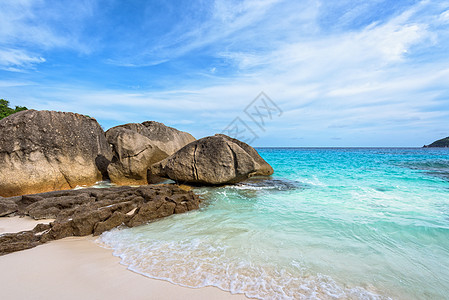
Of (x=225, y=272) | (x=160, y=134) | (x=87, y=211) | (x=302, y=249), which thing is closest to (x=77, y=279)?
(x=225, y=272)

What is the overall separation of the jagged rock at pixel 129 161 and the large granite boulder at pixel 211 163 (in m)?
1.90

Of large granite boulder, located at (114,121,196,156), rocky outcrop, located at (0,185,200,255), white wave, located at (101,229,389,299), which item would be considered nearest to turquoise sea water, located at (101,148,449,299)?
white wave, located at (101,229,389,299)

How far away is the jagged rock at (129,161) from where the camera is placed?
11211mm

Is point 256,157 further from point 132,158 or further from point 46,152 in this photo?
point 46,152

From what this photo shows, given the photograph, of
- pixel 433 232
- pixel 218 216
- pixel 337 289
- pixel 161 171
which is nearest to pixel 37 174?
pixel 161 171

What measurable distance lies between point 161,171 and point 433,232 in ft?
31.8

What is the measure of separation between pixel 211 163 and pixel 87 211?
532cm

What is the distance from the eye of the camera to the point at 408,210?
6652 mm

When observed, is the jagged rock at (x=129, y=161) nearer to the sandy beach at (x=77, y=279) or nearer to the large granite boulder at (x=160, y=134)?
the large granite boulder at (x=160, y=134)

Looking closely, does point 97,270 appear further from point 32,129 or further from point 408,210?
point 32,129

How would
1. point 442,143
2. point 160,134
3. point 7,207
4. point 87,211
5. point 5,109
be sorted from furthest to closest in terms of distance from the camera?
point 442,143, point 5,109, point 160,134, point 7,207, point 87,211

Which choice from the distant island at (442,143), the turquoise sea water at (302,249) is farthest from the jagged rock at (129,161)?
the distant island at (442,143)

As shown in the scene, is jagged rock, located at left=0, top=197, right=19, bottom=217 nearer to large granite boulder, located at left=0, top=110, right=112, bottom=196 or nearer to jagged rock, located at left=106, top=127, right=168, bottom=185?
large granite boulder, located at left=0, top=110, right=112, bottom=196

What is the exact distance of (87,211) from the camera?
566 cm
